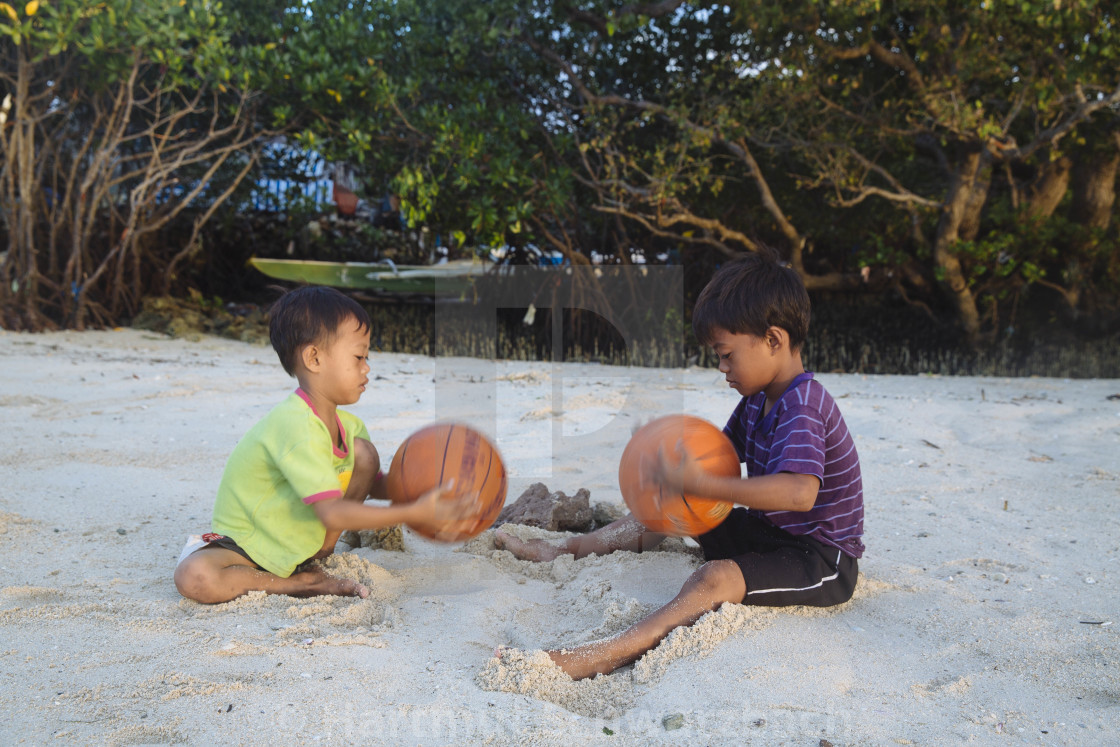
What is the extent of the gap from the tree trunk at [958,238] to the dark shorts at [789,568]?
803 cm

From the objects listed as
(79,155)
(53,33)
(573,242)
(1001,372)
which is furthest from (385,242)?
(1001,372)

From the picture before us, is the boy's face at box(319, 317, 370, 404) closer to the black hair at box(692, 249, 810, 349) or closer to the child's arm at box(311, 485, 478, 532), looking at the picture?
the child's arm at box(311, 485, 478, 532)

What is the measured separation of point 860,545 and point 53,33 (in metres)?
8.60

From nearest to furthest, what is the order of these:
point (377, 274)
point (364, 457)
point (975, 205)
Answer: point (364, 457), point (975, 205), point (377, 274)

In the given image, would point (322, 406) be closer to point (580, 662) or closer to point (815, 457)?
point (580, 662)

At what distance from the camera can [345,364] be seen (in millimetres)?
2797

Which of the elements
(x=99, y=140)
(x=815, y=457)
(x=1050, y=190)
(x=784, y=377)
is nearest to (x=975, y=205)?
(x=1050, y=190)

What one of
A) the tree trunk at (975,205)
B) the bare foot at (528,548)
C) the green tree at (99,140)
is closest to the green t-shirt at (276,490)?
the bare foot at (528,548)

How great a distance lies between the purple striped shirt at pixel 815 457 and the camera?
2527 mm

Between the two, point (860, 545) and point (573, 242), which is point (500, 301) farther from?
point (860, 545)

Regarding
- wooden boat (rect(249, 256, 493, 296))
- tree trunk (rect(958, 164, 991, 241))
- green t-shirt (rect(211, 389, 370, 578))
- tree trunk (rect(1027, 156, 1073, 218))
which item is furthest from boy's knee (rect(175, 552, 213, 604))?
tree trunk (rect(1027, 156, 1073, 218))

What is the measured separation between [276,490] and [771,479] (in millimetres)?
1626

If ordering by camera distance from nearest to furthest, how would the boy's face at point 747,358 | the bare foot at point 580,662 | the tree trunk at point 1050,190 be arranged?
the bare foot at point 580,662
the boy's face at point 747,358
the tree trunk at point 1050,190

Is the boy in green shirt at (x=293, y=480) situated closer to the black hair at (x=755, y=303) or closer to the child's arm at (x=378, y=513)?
the child's arm at (x=378, y=513)
